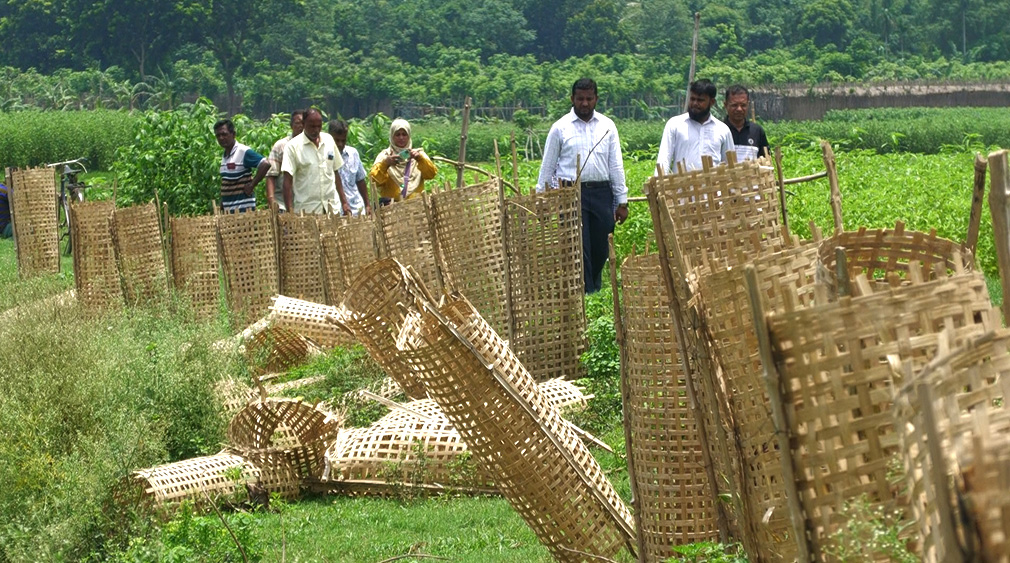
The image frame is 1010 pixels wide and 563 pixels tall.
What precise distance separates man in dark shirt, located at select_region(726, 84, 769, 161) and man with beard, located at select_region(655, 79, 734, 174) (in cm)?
31

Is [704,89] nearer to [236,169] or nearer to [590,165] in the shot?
[590,165]

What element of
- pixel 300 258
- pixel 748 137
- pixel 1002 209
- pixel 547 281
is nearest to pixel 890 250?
pixel 1002 209

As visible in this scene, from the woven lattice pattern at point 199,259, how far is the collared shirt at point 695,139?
14.8ft

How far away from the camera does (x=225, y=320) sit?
10.8 m

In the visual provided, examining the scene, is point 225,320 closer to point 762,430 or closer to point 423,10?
point 762,430

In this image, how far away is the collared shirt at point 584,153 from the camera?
901 cm

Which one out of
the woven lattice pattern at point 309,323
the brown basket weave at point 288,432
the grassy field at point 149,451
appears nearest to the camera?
the grassy field at point 149,451

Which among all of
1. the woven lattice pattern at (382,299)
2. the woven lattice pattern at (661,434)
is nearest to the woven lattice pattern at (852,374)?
the woven lattice pattern at (661,434)

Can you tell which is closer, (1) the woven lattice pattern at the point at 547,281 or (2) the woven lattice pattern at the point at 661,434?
(2) the woven lattice pattern at the point at 661,434

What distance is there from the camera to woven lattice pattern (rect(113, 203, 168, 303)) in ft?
38.2

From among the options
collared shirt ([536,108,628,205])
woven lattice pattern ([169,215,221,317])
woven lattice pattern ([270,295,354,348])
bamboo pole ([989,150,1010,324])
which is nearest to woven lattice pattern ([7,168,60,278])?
woven lattice pattern ([169,215,221,317])

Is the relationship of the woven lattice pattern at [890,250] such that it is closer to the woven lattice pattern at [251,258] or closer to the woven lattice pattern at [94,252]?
the woven lattice pattern at [251,258]

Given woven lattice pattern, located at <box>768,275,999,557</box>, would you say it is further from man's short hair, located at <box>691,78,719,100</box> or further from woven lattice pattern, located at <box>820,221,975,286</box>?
man's short hair, located at <box>691,78,719,100</box>

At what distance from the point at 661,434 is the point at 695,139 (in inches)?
159
